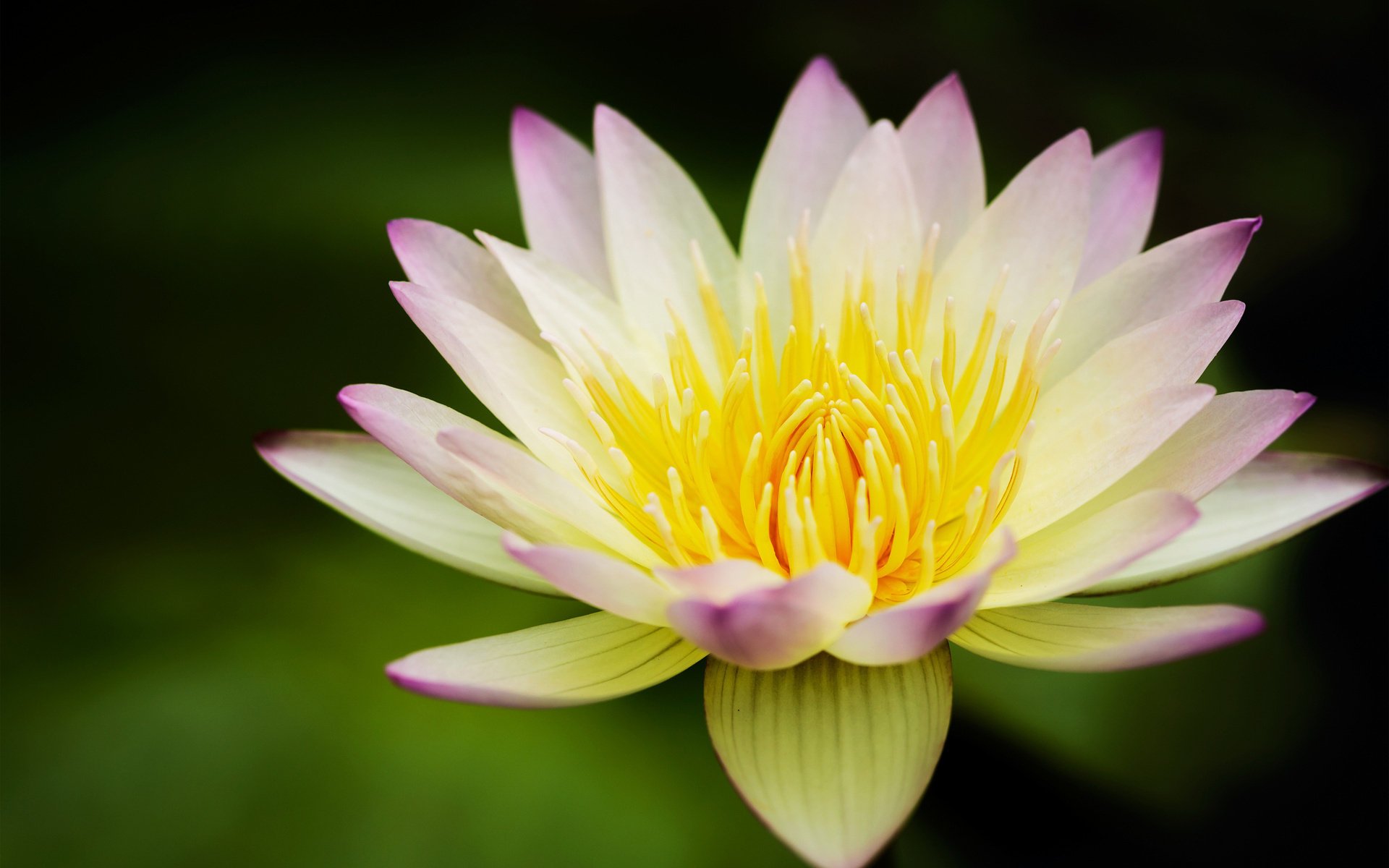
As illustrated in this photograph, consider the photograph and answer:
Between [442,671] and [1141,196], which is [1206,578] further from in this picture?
[442,671]

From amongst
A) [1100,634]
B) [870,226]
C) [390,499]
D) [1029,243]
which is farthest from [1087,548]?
[390,499]

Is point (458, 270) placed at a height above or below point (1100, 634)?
above

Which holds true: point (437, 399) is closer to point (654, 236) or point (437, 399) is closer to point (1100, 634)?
point (654, 236)

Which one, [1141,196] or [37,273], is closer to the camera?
[1141,196]

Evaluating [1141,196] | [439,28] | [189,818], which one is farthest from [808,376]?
[439,28]

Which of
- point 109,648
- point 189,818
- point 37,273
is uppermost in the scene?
point 37,273

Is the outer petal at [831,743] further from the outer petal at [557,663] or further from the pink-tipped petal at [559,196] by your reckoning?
the pink-tipped petal at [559,196]

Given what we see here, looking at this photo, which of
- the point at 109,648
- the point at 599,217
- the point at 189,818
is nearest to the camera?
the point at 189,818
